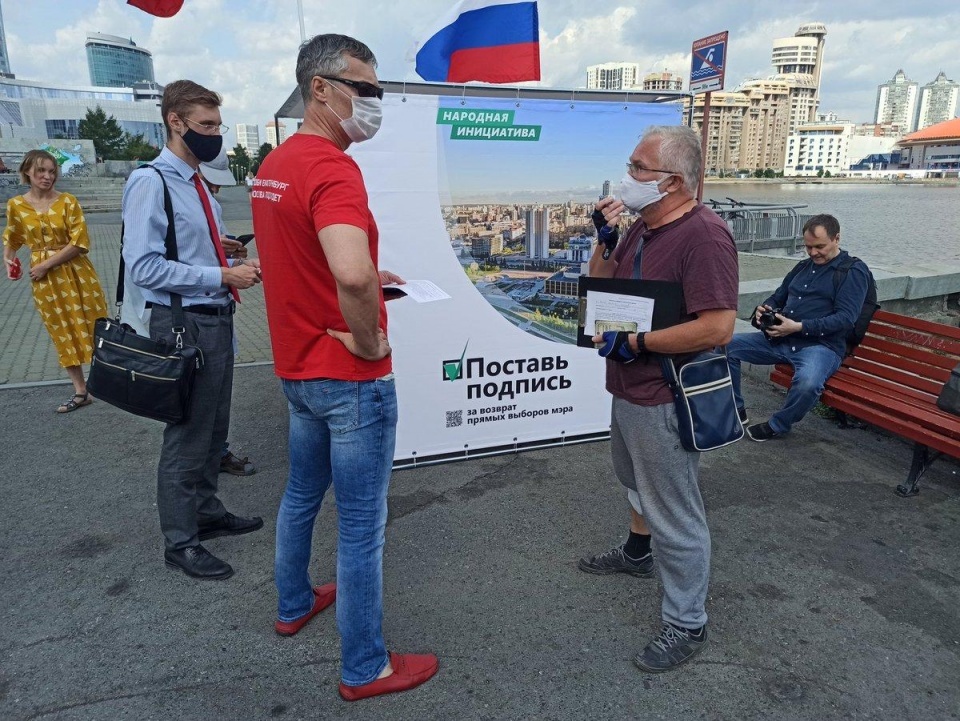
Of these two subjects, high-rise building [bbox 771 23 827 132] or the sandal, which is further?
high-rise building [bbox 771 23 827 132]

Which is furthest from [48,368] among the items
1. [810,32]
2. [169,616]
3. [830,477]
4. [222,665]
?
[810,32]

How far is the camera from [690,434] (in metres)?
2.14

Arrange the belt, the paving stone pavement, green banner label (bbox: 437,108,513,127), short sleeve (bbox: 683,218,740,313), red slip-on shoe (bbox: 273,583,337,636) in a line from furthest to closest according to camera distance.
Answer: the paving stone pavement → green banner label (bbox: 437,108,513,127) → the belt → red slip-on shoe (bbox: 273,583,337,636) → short sleeve (bbox: 683,218,740,313)

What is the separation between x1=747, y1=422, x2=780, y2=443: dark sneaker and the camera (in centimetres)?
432

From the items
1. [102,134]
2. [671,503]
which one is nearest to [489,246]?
[671,503]

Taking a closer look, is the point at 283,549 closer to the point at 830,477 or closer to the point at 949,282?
the point at 830,477

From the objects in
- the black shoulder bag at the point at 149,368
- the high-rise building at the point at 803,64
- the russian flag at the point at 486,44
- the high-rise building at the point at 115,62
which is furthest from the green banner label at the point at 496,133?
the high-rise building at the point at 803,64

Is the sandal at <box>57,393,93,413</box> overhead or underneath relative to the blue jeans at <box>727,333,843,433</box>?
underneath

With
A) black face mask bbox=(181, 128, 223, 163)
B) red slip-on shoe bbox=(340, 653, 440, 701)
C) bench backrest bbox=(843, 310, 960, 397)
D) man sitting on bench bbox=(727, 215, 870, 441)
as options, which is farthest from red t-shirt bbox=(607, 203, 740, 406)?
bench backrest bbox=(843, 310, 960, 397)

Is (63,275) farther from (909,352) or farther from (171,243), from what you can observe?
(909,352)

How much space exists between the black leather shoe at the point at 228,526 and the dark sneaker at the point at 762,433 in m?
3.17

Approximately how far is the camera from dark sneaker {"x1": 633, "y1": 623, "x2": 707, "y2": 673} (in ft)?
8.60

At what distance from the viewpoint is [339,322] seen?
6.13ft

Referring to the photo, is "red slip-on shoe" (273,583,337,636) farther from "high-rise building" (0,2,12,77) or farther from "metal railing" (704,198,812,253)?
"high-rise building" (0,2,12,77)
